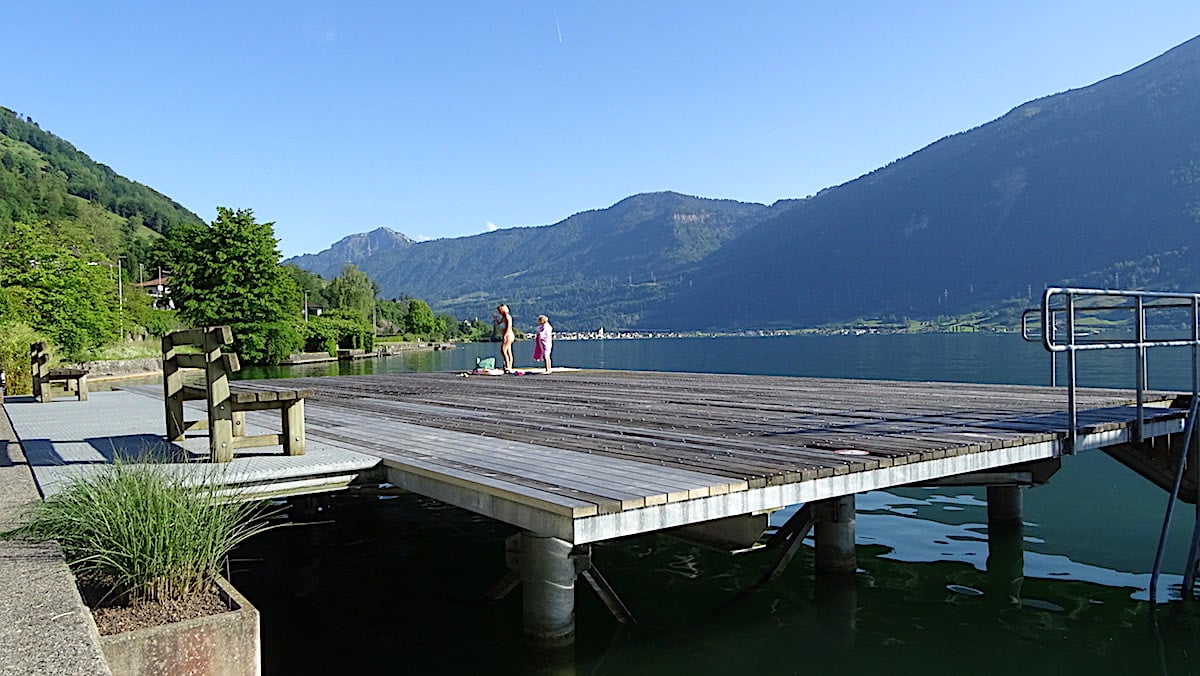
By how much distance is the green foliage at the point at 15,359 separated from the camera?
17750 mm

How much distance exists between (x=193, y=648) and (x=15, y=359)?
19071 mm

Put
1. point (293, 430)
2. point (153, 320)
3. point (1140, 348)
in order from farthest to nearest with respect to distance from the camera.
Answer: point (153, 320), point (1140, 348), point (293, 430)

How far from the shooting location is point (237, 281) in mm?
51562

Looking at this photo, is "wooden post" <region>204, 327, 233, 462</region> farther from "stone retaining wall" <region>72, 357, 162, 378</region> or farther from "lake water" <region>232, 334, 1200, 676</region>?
"stone retaining wall" <region>72, 357, 162, 378</region>

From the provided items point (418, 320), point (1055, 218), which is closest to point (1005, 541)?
point (418, 320)

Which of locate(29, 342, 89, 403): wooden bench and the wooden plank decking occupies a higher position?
locate(29, 342, 89, 403): wooden bench

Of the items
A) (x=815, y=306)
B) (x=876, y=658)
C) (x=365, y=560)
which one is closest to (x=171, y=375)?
(x=365, y=560)

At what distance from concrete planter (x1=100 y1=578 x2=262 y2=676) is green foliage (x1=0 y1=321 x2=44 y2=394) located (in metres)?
14.9

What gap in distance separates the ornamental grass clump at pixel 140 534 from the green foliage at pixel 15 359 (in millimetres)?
13741

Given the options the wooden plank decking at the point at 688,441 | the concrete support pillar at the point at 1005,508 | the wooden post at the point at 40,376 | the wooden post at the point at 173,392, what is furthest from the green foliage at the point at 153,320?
the concrete support pillar at the point at 1005,508

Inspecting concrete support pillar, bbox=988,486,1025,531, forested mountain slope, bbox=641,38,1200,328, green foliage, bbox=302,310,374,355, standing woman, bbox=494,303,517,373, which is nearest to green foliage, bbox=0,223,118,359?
standing woman, bbox=494,303,517,373

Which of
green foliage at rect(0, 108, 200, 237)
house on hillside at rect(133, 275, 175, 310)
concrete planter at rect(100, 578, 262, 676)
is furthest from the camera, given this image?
green foliage at rect(0, 108, 200, 237)

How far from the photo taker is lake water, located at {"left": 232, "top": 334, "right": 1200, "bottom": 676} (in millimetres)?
6059

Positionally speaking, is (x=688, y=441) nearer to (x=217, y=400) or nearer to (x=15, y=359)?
(x=217, y=400)
